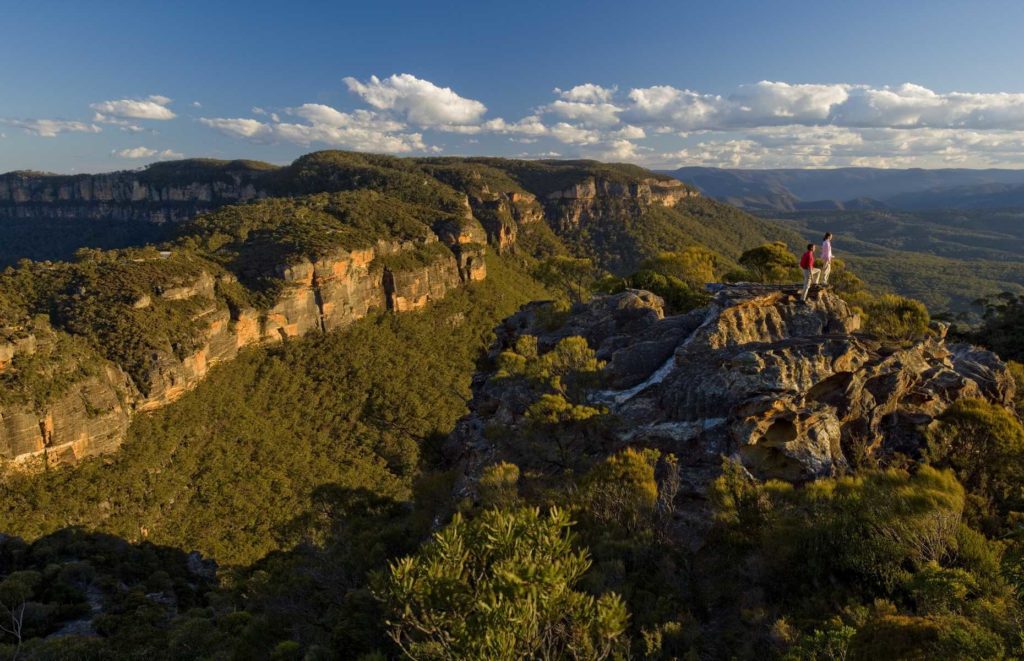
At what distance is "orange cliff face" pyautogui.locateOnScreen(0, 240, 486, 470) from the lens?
49.8 m

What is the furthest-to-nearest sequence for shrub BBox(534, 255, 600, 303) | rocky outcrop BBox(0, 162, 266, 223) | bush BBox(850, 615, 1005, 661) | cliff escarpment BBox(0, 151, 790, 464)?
rocky outcrop BBox(0, 162, 266, 223) → cliff escarpment BBox(0, 151, 790, 464) → shrub BBox(534, 255, 600, 303) → bush BBox(850, 615, 1005, 661)

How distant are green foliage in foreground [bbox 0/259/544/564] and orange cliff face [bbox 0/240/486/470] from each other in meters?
2.00

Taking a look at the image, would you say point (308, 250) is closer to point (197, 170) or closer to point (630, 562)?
point (630, 562)

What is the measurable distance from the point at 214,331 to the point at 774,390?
71505 mm

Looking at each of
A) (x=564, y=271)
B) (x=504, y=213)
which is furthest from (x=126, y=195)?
(x=564, y=271)

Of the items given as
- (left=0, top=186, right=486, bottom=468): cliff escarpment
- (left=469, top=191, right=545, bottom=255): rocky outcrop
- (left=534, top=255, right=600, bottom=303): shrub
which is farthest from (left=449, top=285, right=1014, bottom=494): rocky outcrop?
(left=469, top=191, right=545, bottom=255): rocky outcrop

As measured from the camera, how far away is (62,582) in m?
34.7

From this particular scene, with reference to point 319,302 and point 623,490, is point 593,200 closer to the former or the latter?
point 319,302

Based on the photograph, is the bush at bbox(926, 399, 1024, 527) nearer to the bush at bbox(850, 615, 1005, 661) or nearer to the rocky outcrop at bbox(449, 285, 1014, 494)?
the rocky outcrop at bbox(449, 285, 1014, 494)

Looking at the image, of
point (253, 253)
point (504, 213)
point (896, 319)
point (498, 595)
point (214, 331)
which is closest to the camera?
point (498, 595)

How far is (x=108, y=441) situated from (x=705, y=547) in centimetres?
6229

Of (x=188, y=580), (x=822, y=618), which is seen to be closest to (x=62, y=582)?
(x=188, y=580)

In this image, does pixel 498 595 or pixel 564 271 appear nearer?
pixel 498 595

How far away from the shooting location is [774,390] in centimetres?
1631
